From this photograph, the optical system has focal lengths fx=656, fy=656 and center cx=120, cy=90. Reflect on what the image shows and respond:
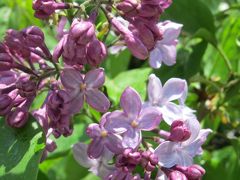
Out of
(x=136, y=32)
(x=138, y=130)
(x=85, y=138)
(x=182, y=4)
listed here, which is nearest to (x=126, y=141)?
(x=138, y=130)

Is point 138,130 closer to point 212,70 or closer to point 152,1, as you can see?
point 152,1

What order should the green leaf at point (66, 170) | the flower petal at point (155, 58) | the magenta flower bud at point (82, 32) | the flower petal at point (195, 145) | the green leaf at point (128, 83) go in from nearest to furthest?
the magenta flower bud at point (82, 32) → the flower petal at point (195, 145) → the flower petal at point (155, 58) → the green leaf at point (128, 83) → the green leaf at point (66, 170)

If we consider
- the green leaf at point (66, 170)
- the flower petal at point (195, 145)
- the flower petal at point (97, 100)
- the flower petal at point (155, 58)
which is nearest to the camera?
the flower petal at point (97, 100)

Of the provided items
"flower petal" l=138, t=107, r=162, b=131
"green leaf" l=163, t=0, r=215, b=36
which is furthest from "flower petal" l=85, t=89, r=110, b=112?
"green leaf" l=163, t=0, r=215, b=36

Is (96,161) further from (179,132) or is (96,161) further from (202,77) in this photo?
(202,77)

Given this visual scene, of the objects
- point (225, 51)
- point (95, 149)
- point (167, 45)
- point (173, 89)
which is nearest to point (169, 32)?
point (167, 45)

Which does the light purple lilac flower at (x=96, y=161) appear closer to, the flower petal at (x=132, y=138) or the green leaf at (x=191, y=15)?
the flower petal at (x=132, y=138)

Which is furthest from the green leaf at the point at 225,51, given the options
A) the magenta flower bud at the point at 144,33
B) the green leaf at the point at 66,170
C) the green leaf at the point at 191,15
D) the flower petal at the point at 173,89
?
the magenta flower bud at the point at 144,33
